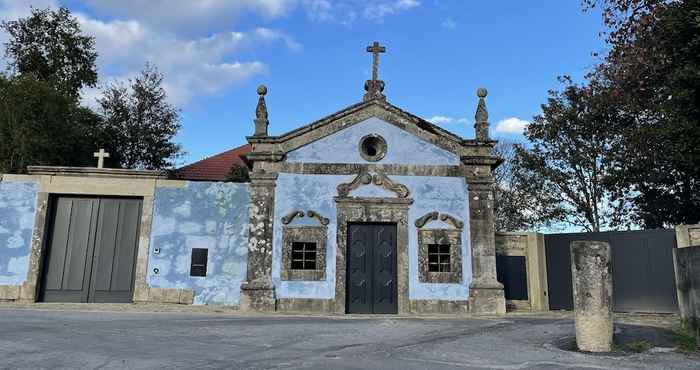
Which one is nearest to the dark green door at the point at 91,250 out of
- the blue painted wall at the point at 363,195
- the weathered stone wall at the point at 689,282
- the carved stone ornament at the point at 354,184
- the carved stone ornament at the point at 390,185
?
the blue painted wall at the point at 363,195

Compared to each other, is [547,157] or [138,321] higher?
[547,157]

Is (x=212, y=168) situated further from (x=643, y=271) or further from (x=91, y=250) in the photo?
(x=643, y=271)

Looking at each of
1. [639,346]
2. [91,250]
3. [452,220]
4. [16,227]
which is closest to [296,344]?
[639,346]

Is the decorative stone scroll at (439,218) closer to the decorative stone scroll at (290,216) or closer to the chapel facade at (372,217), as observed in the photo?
the chapel facade at (372,217)

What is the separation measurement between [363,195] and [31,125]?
1096cm

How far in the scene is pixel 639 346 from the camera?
22.6 feet

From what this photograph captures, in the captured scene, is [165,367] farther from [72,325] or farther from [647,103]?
[647,103]

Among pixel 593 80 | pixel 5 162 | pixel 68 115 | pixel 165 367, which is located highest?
pixel 593 80

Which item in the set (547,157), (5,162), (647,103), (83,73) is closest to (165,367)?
(5,162)

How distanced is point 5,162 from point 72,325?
10295 mm

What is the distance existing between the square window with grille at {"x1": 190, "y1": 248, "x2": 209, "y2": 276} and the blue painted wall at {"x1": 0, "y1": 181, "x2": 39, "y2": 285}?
158 inches

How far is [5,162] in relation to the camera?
1600cm

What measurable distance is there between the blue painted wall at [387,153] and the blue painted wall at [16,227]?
22.0ft

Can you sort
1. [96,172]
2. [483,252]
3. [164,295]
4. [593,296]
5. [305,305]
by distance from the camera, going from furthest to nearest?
[96,172] < [164,295] < [483,252] < [305,305] < [593,296]
